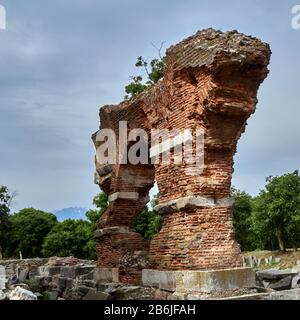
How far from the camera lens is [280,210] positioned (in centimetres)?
2831

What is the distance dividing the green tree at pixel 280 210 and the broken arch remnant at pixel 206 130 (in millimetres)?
19915

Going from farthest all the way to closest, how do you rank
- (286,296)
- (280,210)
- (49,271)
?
(280,210) → (49,271) → (286,296)

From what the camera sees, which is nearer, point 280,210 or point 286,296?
point 286,296

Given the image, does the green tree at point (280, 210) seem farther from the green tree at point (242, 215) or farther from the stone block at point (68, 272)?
the stone block at point (68, 272)

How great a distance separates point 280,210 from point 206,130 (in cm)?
2092

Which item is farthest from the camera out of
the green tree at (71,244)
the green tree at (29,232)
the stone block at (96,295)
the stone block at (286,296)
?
the green tree at (29,232)

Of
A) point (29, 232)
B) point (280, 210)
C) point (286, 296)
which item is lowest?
point (286, 296)

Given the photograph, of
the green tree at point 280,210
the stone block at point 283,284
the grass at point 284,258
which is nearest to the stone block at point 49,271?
the stone block at point 283,284

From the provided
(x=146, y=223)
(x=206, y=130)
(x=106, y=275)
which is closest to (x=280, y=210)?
(x=146, y=223)

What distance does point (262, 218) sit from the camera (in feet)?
95.9

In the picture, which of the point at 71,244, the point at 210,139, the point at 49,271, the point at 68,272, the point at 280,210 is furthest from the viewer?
the point at 71,244

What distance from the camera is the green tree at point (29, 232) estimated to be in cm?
3809

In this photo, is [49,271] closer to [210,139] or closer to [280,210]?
[210,139]
